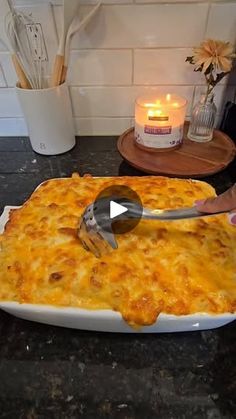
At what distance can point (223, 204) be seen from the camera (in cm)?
41

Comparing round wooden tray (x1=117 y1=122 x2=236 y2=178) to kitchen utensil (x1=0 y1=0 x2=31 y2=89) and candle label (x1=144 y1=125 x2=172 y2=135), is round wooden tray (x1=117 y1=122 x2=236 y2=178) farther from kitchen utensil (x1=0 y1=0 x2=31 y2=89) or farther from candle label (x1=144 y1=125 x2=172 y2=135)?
kitchen utensil (x1=0 y1=0 x2=31 y2=89)

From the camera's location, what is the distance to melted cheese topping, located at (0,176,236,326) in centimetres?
41

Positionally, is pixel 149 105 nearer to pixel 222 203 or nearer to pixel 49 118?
pixel 49 118

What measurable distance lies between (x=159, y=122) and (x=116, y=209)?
340 millimetres

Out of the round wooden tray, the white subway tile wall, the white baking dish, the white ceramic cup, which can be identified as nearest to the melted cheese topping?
the white baking dish

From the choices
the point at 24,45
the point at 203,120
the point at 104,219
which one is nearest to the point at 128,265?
A: the point at 104,219

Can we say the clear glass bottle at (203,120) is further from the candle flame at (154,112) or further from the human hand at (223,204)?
the human hand at (223,204)

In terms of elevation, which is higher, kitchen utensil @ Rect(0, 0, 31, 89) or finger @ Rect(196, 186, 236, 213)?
kitchen utensil @ Rect(0, 0, 31, 89)

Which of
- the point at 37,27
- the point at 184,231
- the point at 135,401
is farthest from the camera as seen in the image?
the point at 37,27

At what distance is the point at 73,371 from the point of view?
1.34 ft

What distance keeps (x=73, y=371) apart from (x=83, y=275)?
0.13 meters

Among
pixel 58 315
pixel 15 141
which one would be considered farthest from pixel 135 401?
pixel 15 141

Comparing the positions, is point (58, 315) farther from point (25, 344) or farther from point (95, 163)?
point (95, 163)

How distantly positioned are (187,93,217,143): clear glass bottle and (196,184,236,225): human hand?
392mm
